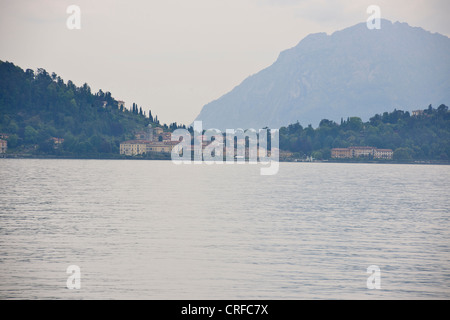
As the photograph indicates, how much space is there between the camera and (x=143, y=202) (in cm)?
4772

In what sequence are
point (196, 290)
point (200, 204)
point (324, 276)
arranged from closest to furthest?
1. point (196, 290)
2. point (324, 276)
3. point (200, 204)

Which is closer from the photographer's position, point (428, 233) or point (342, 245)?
point (342, 245)

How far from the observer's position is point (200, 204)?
155 ft

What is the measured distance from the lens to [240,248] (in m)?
26.3

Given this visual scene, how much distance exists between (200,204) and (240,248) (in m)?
20.9

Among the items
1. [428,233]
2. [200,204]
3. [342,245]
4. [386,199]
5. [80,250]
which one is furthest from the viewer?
[386,199]

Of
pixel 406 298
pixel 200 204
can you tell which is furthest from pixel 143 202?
pixel 406 298

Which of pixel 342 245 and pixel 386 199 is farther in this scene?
pixel 386 199

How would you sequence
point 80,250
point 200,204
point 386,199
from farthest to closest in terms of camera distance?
point 386,199 → point 200,204 → point 80,250

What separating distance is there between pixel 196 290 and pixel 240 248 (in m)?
7.41

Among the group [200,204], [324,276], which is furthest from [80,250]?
[200,204]
